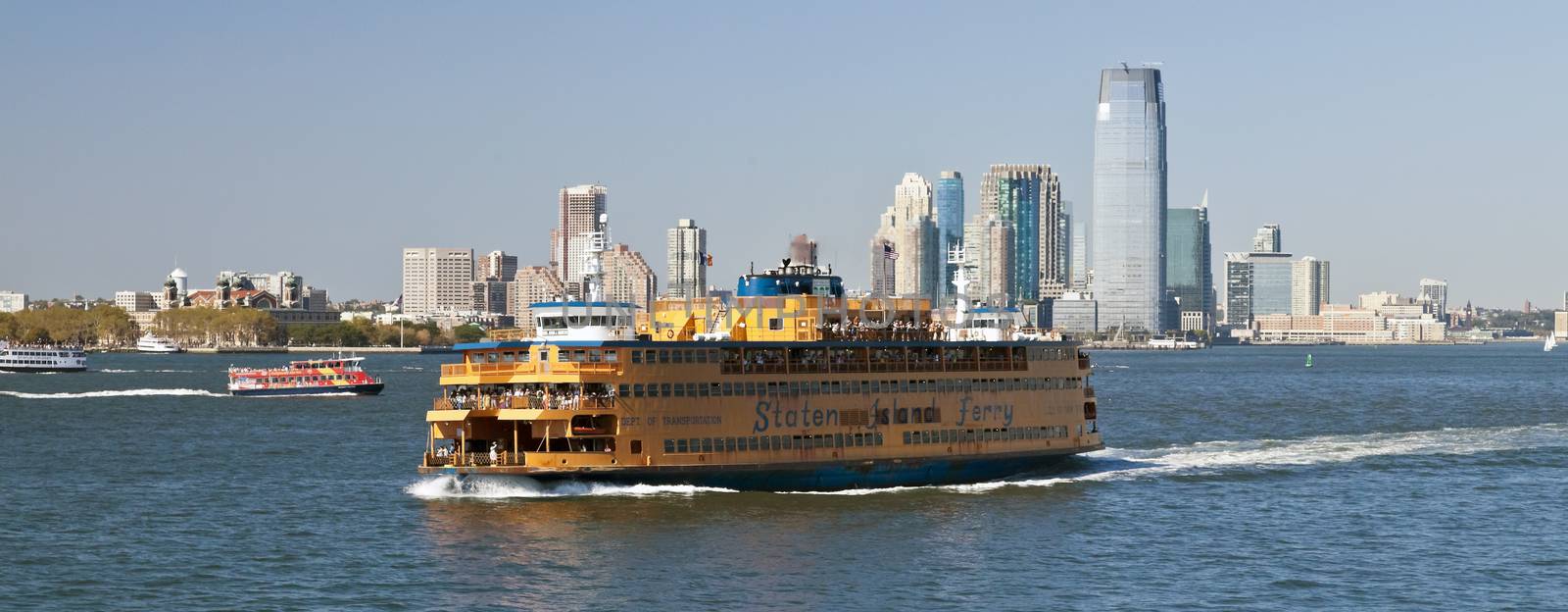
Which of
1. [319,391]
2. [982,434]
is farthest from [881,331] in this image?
[319,391]

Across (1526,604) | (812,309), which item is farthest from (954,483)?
(1526,604)

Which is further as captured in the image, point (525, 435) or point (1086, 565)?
point (525, 435)

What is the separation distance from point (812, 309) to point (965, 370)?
19.7 feet

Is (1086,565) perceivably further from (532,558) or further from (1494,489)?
(1494,489)

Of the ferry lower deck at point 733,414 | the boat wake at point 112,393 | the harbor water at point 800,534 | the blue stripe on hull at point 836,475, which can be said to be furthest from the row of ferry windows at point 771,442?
the boat wake at point 112,393

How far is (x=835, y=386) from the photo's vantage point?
6009 cm

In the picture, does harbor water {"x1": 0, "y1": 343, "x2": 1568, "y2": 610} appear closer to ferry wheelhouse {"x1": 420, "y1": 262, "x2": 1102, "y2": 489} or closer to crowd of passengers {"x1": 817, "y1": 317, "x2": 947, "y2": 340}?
ferry wheelhouse {"x1": 420, "y1": 262, "x2": 1102, "y2": 489}

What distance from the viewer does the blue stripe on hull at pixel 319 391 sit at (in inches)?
5177

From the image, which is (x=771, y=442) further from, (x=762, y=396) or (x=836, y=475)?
(x=836, y=475)

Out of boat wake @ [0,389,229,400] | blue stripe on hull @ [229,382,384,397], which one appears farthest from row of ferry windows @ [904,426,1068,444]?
boat wake @ [0,389,229,400]

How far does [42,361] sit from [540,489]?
481ft

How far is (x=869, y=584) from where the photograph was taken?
44188 mm

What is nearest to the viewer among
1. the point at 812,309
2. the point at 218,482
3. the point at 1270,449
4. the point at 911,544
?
the point at 911,544

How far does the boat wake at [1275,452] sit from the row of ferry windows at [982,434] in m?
1.50
